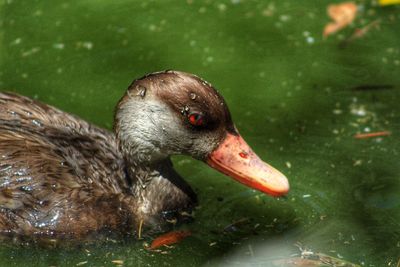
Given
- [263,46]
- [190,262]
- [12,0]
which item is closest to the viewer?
[190,262]

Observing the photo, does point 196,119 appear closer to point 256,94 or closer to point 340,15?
point 256,94

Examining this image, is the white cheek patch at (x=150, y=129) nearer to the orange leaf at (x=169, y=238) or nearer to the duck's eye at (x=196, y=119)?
the duck's eye at (x=196, y=119)

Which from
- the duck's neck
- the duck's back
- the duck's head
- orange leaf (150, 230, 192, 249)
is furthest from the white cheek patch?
orange leaf (150, 230, 192, 249)

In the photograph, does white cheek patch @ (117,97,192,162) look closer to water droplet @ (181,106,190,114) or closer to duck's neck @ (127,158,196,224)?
water droplet @ (181,106,190,114)

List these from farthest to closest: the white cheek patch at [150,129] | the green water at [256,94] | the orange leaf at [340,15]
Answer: the orange leaf at [340,15] → the green water at [256,94] → the white cheek patch at [150,129]

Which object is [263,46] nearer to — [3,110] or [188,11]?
[188,11]

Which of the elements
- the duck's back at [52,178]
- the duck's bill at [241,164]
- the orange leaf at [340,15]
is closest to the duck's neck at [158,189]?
the duck's back at [52,178]

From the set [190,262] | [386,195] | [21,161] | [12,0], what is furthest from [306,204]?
[12,0]

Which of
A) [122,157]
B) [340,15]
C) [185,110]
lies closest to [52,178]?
[122,157]
